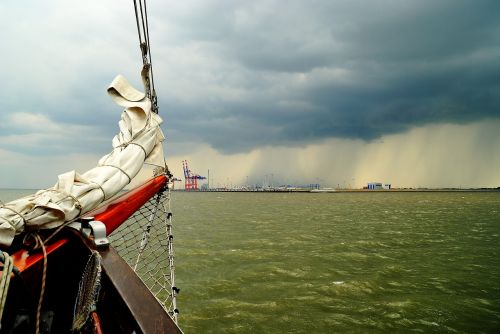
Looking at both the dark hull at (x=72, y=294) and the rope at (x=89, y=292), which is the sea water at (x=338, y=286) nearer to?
the dark hull at (x=72, y=294)

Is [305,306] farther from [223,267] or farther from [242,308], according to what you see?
[223,267]

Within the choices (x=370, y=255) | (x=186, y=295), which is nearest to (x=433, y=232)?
(x=370, y=255)

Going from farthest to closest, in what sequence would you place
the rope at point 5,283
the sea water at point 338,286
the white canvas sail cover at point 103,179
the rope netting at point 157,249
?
the sea water at point 338,286, the rope netting at point 157,249, the white canvas sail cover at point 103,179, the rope at point 5,283

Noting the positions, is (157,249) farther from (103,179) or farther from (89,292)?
(89,292)

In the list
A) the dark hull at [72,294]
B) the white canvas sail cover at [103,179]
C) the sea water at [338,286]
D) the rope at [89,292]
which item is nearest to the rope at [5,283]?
the dark hull at [72,294]

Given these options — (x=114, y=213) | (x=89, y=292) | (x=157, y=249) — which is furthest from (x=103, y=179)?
(x=157, y=249)

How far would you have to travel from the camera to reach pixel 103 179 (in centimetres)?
271

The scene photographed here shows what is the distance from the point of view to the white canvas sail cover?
2004 millimetres

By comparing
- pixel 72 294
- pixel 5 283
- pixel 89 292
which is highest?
pixel 5 283

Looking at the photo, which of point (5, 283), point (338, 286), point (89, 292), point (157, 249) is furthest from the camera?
point (338, 286)

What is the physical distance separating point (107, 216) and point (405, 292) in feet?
18.4

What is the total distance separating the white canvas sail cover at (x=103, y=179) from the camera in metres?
2.00

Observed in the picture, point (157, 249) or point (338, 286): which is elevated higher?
point (157, 249)

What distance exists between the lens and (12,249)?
6.61ft
